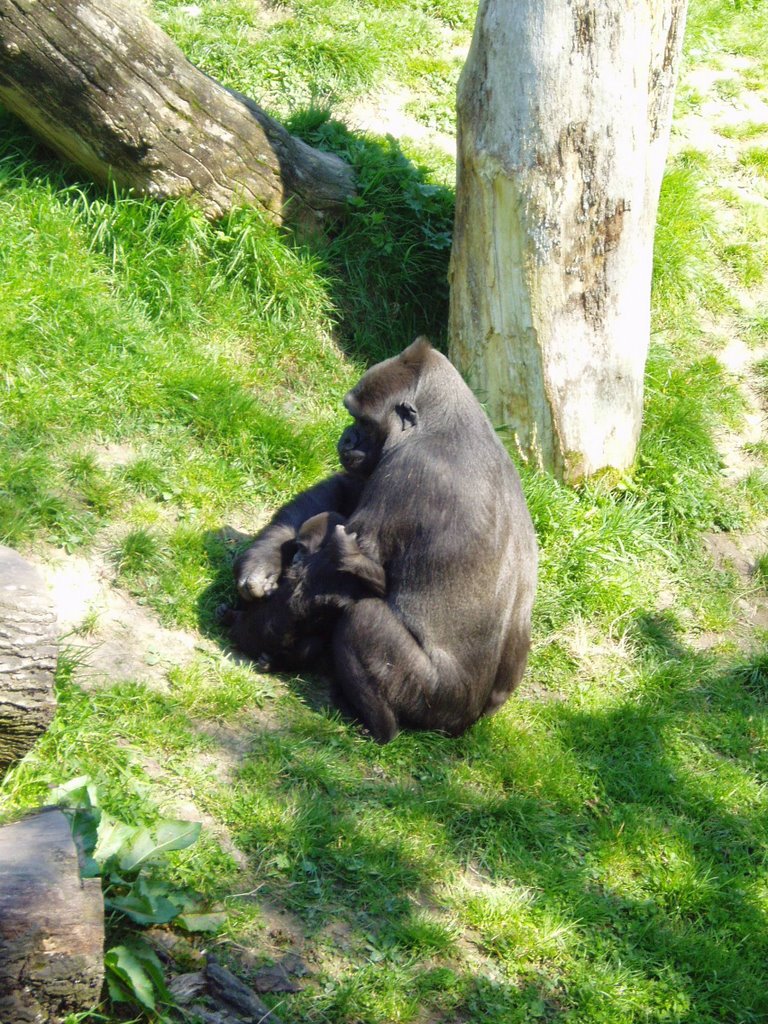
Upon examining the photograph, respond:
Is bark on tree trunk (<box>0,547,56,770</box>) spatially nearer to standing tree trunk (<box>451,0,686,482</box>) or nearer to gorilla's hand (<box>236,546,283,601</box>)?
gorilla's hand (<box>236,546,283,601</box>)

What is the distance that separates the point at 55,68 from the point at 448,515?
12.5ft

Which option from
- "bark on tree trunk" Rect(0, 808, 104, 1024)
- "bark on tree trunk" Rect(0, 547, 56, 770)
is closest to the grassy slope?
"bark on tree trunk" Rect(0, 547, 56, 770)

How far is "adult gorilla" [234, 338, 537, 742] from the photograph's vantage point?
5578 mm

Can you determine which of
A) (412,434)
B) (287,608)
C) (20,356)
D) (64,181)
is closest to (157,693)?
→ (287,608)

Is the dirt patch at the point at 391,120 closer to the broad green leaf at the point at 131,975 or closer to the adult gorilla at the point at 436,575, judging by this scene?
the adult gorilla at the point at 436,575

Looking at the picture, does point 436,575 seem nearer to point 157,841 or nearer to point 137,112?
point 157,841

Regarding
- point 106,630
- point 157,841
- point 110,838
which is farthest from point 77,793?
point 106,630

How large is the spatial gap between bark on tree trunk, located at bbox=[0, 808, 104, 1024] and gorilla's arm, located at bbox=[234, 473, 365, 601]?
93.6 inches

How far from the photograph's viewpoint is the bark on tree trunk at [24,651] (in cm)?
414

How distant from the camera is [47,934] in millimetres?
3422

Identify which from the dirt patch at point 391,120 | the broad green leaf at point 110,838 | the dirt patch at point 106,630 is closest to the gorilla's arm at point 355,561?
the dirt patch at point 106,630

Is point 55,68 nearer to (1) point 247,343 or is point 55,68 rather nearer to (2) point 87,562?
(1) point 247,343

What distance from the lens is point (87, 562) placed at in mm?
5938

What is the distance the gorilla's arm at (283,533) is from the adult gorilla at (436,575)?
0.8 inches
